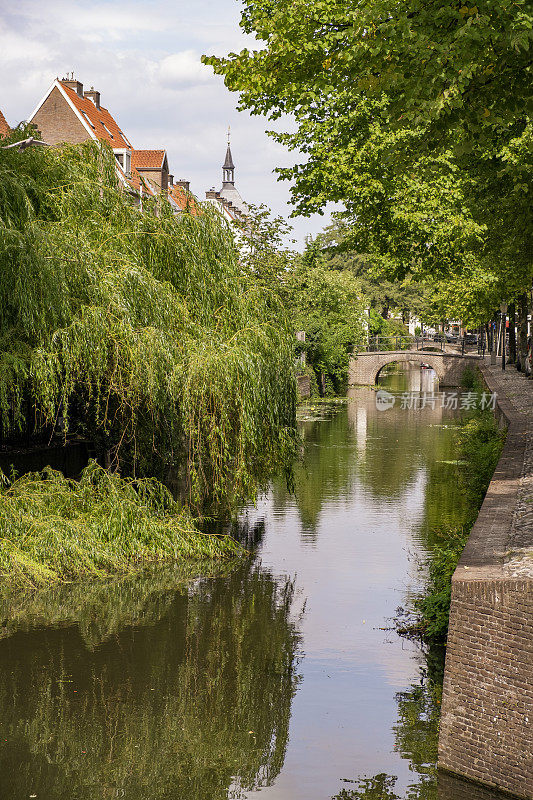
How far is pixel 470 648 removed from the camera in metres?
8.51

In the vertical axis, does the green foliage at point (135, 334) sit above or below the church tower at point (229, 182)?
below

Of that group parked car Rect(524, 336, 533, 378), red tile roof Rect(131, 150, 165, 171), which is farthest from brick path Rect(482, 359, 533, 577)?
red tile roof Rect(131, 150, 165, 171)

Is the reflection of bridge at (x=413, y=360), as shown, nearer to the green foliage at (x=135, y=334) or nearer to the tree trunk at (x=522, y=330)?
the tree trunk at (x=522, y=330)

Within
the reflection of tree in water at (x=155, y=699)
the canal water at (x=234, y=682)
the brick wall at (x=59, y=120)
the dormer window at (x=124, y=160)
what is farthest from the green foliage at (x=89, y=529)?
the brick wall at (x=59, y=120)

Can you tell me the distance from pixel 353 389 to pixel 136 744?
49.5m

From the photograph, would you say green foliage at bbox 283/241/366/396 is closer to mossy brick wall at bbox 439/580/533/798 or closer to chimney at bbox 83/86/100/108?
chimney at bbox 83/86/100/108

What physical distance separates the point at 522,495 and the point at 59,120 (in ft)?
104

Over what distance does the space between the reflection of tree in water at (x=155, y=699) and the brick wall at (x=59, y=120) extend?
29.9 m

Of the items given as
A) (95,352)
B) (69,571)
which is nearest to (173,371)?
(95,352)

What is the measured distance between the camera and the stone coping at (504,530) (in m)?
9.16

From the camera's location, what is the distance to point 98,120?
42.9 m

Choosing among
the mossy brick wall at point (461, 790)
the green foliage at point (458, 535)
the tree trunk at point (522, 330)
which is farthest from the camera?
the tree trunk at point (522, 330)

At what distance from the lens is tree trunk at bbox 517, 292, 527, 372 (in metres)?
39.2

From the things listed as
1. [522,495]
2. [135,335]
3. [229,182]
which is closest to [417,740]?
[522,495]
